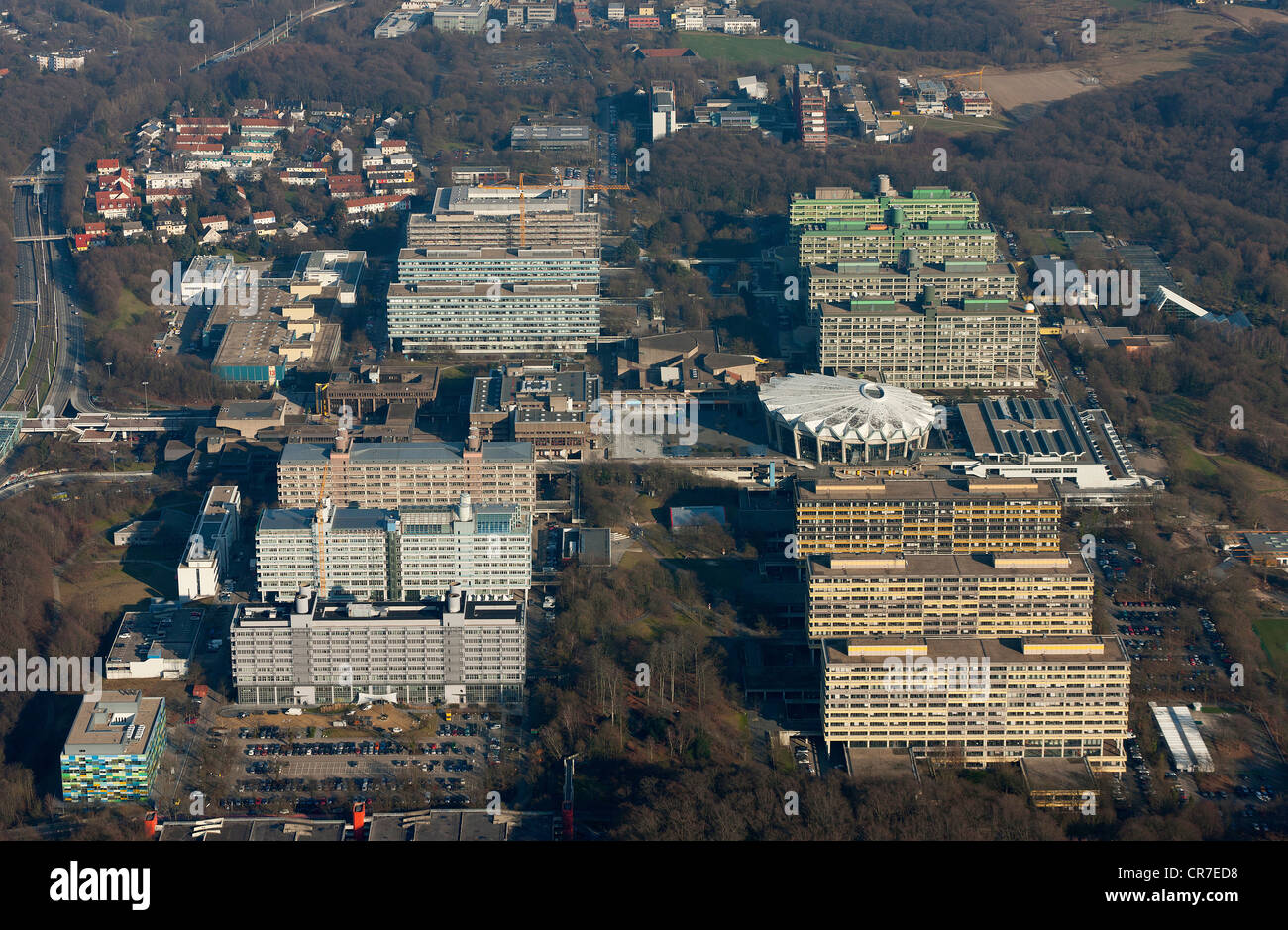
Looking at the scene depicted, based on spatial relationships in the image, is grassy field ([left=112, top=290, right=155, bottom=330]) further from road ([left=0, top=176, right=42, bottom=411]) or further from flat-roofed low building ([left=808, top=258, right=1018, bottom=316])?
flat-roofed low building ([left=808, top=258, right=1018, bottom=316])

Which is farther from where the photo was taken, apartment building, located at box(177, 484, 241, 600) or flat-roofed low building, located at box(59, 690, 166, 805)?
Answer: apartment building, located at box(177, 484, 241, 600)

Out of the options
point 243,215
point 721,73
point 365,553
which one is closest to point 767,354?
point 365,553

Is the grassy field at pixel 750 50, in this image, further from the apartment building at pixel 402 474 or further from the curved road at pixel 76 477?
the apartment building at pixel 402 474

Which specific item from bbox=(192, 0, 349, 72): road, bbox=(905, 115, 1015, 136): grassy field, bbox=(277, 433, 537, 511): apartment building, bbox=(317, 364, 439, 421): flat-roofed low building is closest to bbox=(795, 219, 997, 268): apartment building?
bbox=(317, 364, 439, 421): flat-roofed low building

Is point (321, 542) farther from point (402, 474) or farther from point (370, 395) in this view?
point (370, 395)

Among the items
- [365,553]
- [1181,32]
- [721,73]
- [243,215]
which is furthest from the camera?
[1181,32]

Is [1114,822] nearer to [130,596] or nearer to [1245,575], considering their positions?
[1245,575]
